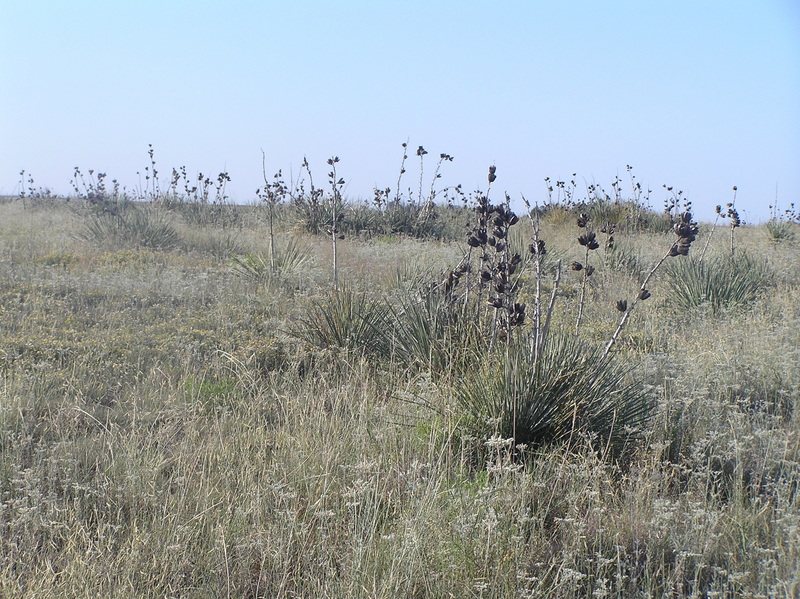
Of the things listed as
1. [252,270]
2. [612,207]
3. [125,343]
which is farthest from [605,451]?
[612,207]

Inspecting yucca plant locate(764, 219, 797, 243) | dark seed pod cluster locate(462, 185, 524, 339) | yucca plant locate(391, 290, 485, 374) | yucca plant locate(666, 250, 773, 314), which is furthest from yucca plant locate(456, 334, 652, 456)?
yucca plant locate(764, 219, 797, 243)

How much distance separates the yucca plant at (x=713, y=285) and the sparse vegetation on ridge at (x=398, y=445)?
0.51m

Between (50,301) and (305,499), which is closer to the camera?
(305,499)

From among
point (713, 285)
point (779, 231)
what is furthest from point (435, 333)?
point (779, 231)

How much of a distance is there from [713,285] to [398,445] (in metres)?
6.00

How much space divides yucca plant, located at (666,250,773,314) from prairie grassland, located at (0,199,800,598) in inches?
36.1

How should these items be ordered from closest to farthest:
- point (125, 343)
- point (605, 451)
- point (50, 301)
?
point (605, 451)
point (125, 343)
point (50, 301)

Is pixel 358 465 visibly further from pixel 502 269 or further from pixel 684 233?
pixel 684 233

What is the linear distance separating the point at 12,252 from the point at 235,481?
26.2ft

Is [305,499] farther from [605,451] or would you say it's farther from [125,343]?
[125,343]

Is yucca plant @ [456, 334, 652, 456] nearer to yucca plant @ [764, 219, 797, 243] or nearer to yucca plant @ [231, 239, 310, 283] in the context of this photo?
yucca plant @ [231, 239, 310, 283]

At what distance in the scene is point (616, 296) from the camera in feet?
28.9

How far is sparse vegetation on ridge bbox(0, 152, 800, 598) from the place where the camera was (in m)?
2.72

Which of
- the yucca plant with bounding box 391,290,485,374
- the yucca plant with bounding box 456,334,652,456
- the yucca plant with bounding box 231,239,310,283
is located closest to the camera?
the yucca plant with bounding box 456,334,652,456
